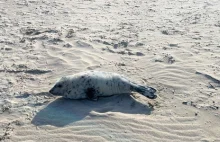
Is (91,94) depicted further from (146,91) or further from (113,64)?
(113,64)

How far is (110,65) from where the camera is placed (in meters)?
6.66

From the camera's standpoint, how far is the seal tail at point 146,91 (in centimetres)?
539

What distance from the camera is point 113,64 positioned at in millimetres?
6715

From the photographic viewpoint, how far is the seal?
5.46 metres

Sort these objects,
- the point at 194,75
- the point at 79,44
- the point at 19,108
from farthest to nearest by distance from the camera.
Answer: the point at 79,44 → the point at 194,75 → the point at 19,108

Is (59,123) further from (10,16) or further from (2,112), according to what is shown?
(10,16)

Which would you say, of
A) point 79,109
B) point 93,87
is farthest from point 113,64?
point 79,109

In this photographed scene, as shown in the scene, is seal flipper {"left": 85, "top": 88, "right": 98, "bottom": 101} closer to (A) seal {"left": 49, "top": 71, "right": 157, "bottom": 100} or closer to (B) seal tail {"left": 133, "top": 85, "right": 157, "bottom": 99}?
(A) seal {"left": 49, "top": 71, "right": 157, "bottom": 100}

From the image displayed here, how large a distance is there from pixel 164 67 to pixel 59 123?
8.09ft

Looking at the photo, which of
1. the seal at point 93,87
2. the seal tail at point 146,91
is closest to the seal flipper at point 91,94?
the seal at point 93,87

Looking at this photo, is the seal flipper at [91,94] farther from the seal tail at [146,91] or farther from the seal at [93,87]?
the seal tail at [146,91]

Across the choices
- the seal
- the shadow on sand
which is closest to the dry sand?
the shadow on sand

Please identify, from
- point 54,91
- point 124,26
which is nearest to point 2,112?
point 54,91

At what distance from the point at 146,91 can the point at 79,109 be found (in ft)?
3.38
